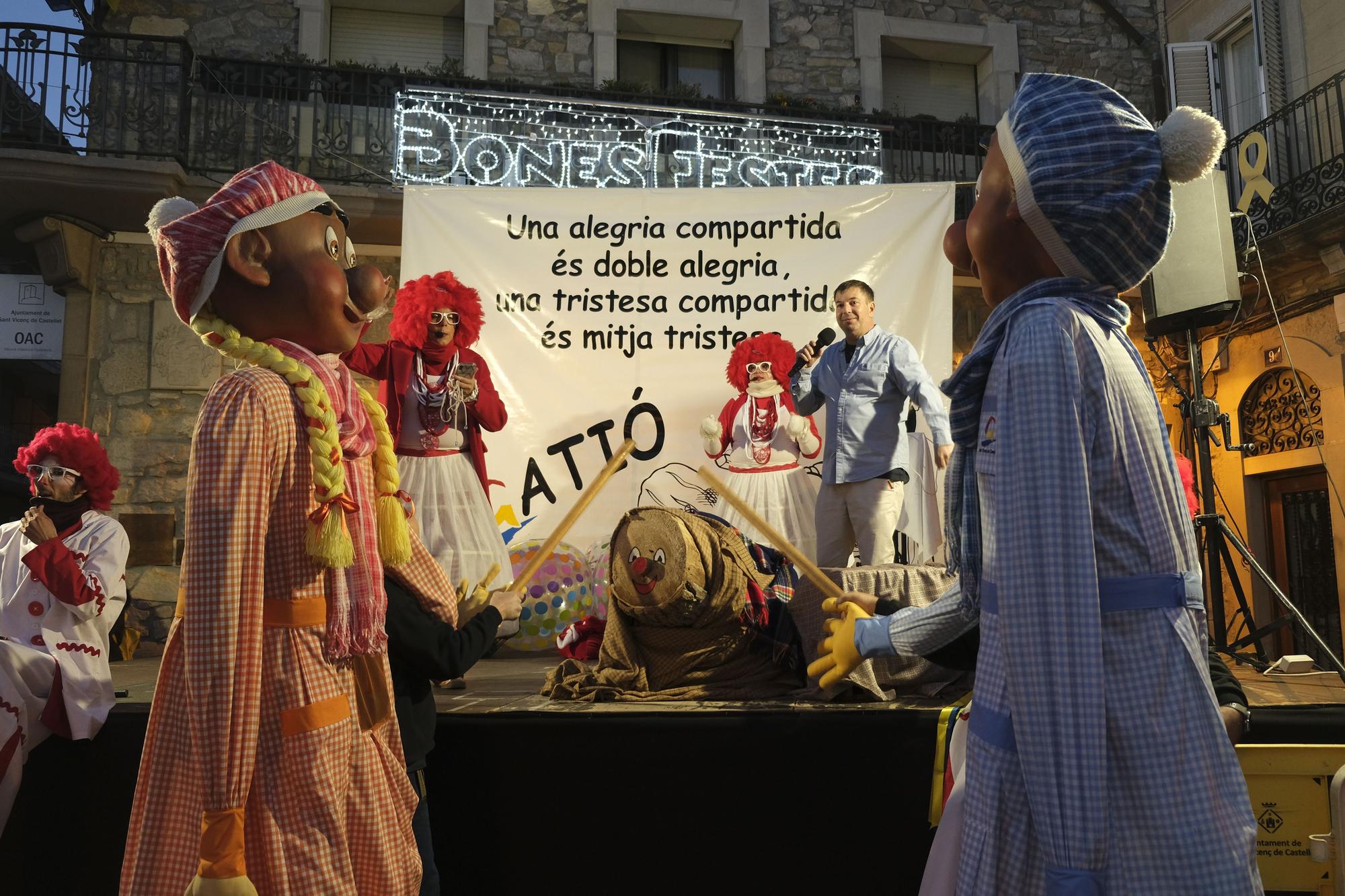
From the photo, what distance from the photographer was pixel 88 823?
294cm

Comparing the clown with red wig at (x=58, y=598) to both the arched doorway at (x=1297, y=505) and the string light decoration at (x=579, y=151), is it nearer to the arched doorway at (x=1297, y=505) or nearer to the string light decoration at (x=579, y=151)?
the string light decoration at (x=579, y=151)

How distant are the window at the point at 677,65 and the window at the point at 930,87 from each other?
5.74ft

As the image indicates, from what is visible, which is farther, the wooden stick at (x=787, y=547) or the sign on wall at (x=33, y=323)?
the sign on wall at (x=33, y=323)

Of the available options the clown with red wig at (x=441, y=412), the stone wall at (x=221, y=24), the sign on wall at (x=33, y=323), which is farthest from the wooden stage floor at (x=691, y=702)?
the stone wall at (x=221, y=24)

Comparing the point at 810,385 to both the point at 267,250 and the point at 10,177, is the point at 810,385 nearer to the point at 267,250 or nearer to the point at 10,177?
the point at 267,250

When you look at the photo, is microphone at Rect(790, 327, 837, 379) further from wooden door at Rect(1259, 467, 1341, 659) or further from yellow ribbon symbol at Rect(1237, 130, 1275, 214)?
wooden door at Rect(1259, 467, 1341, 659)

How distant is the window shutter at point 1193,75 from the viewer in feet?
32.9

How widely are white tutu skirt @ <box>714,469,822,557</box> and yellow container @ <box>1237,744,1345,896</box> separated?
126 inches

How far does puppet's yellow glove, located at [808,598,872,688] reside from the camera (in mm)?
1666

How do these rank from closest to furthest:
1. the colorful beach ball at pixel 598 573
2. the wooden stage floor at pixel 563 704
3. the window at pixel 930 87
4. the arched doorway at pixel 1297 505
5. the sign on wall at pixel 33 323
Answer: the wooden stage floor at pixel 563 704, the colorful beach ball at pixel 598 573, the sign on wall at pixel 33 323, the arched doorway at pixel 1297 505, the window at pixel 930 87

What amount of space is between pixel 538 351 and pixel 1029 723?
5.15 m

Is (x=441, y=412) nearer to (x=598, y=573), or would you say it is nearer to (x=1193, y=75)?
(x=598, y=573)

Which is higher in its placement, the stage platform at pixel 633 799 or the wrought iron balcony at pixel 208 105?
the wrought iron balcony at pixel 208 105

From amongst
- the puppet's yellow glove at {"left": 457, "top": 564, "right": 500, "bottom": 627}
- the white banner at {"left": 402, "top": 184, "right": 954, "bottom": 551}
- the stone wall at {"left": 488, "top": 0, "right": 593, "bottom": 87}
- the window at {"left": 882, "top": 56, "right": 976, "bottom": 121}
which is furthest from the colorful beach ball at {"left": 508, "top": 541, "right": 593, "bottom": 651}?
the window at {"left": 882, "top": 56, "right": 976, "bottom": 121}
